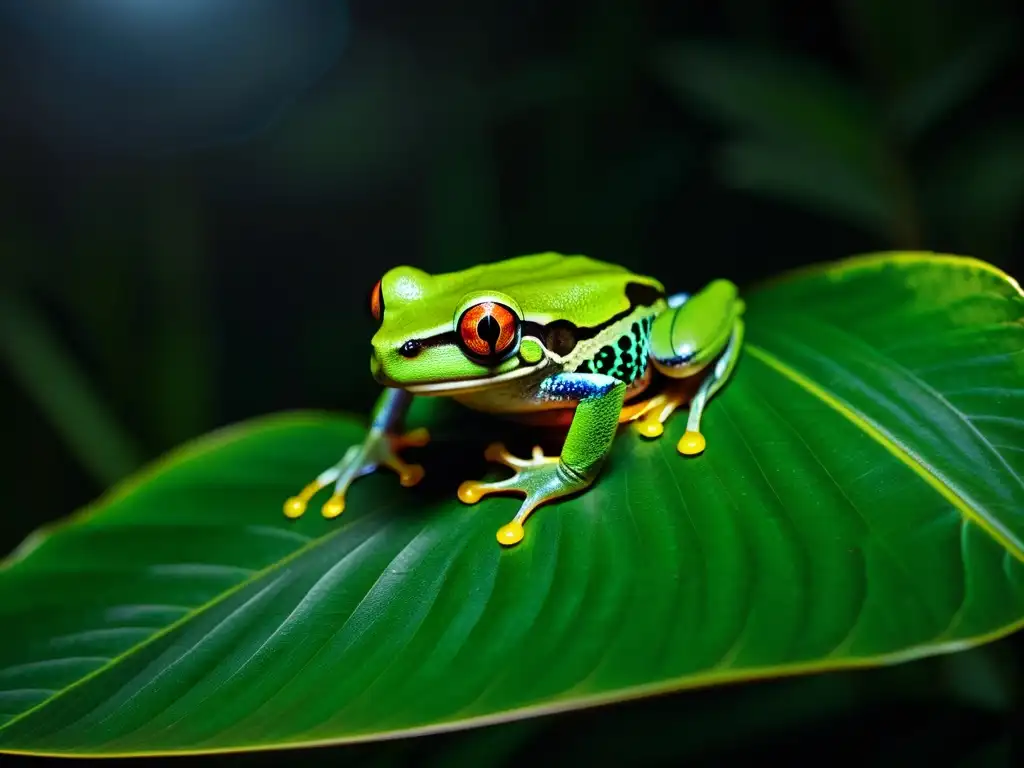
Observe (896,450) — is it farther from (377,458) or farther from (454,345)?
(377,458)

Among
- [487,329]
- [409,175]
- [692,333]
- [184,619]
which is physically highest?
[409,175]

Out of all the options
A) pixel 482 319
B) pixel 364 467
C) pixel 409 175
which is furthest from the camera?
pixel 409 175

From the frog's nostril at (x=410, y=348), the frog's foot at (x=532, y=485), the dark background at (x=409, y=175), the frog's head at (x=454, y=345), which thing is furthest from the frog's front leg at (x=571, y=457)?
the dark background at (x=409, y=175)

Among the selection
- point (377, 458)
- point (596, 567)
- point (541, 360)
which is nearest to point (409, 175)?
→ point (377, 458)

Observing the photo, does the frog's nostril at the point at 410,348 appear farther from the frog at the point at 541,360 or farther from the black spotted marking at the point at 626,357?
the black spotted marking at the point at 626,357

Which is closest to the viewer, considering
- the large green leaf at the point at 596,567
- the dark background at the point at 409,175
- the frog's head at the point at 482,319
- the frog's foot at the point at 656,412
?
the large green leaf at the point at 596,567

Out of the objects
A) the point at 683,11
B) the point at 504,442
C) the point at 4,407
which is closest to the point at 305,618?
the point at 504,442

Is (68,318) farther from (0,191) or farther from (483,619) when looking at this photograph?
(483,619)
